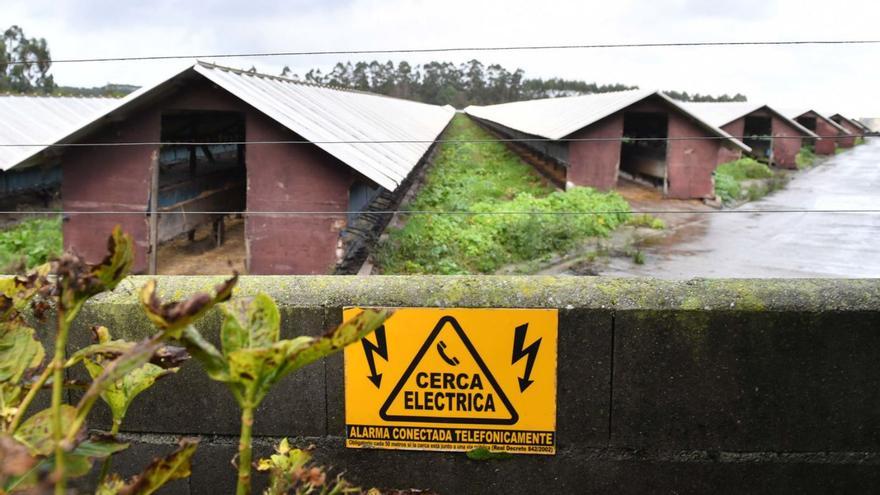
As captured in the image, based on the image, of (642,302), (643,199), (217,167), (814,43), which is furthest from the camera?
(643,199)

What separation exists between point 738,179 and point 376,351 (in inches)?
1074

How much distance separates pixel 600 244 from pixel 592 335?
455 inches

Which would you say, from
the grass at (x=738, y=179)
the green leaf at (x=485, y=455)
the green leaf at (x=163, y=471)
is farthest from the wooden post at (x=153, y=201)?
the grass at (x=738, y=179)

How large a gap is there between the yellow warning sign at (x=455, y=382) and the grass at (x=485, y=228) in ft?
13.3

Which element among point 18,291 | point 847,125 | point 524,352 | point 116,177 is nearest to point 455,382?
point 524,352

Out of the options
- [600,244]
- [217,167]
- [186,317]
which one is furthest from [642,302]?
[217,167]

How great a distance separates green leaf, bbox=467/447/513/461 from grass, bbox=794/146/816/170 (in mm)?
35616

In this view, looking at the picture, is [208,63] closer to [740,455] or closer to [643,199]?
[740,455]

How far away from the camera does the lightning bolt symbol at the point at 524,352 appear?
7.61 ft

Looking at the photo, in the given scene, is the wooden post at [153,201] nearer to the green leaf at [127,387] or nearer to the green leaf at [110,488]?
the green leaf at [127,387]

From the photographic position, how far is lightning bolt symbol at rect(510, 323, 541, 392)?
2.32 m

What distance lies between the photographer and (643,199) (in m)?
20.3

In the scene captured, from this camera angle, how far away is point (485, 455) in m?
2.38

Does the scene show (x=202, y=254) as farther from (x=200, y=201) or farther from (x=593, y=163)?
(x=593, y=163)
